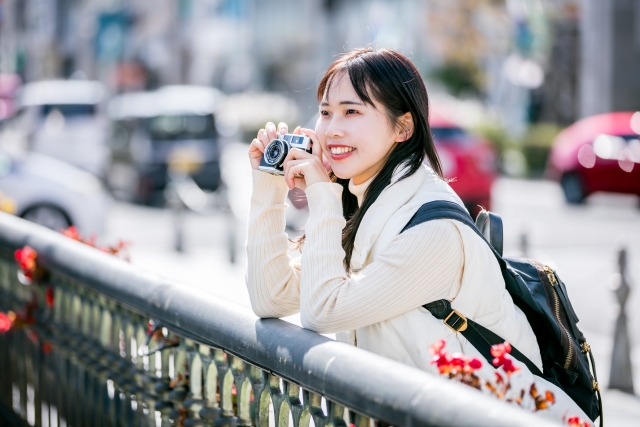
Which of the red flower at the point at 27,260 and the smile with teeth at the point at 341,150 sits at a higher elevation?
the smile with teeth at the point at 341,150

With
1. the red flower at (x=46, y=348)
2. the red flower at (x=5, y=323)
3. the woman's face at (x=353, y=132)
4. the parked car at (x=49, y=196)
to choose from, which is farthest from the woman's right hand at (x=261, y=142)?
the parked car at (x=49, y=196)

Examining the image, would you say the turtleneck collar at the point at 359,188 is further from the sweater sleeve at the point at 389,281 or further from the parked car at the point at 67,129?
the parked car at the point at 67,129

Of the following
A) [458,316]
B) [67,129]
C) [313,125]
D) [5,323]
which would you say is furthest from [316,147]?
[67,129]

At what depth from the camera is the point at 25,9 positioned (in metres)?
72.7

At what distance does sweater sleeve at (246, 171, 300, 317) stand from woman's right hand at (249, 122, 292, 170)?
0.08 m

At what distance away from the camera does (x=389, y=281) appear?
241 cm

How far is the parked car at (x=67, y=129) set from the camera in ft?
63.6

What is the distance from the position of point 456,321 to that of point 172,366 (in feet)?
3.73

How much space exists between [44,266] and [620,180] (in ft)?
49.7

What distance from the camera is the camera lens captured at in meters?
2.85

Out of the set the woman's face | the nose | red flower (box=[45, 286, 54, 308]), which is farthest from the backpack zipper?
red flower (box=[45, 286, 54, 308])

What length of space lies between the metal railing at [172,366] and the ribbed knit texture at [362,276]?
0.11 meters

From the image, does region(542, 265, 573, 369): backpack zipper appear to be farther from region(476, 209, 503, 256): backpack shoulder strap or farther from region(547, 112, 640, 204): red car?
region(547, 112, 640, 204): red car

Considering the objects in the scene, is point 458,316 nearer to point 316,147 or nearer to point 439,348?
point 439,348
